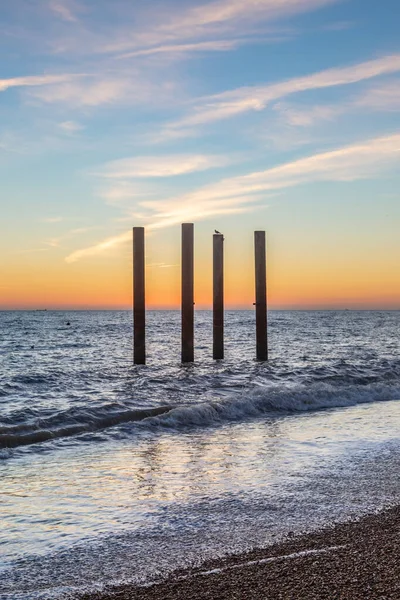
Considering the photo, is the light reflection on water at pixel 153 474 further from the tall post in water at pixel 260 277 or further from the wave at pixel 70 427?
→ the tall post in water at pixel 260 277

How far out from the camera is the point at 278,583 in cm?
363

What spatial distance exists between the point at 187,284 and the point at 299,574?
46.3ft

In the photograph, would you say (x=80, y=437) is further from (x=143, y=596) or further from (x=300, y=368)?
(x=300, y=368)

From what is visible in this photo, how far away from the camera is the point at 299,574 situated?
378cm

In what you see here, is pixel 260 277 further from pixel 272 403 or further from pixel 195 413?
pixel 195 413

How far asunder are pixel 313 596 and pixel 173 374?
44.7ft

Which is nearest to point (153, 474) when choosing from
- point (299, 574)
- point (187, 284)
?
point (299, 574)

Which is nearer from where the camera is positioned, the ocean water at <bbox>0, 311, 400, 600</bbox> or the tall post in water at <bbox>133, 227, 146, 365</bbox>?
the ocean water at <bbox>0, 311, 400, 600</bbox>

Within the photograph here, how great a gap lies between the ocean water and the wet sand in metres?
0.21

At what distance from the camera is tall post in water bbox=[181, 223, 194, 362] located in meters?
17.5

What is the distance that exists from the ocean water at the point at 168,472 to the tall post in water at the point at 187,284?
10.7 feet

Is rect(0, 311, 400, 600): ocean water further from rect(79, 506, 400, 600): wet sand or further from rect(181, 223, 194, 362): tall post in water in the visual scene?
rect(181, 223, 194, 362): tall post in water

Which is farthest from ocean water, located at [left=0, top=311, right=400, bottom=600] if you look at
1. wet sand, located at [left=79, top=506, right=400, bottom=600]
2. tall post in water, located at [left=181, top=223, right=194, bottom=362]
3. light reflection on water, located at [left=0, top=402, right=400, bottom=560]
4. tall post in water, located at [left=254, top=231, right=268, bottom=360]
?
tall post in water, located at [left=254, top=231, right=268, bottom=360]

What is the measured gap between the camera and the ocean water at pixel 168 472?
441 cm
